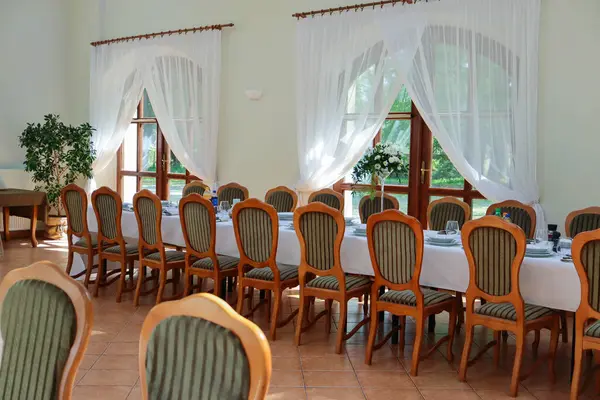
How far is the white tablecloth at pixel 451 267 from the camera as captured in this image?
13.2 feet

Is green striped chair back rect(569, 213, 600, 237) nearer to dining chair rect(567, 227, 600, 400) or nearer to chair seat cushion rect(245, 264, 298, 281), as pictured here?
dining chair rect(567, 227, 600, 400)

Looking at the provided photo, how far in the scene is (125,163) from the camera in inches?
418

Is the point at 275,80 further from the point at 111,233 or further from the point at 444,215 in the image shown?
the point at 444,215

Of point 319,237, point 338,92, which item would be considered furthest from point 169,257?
point 338,92

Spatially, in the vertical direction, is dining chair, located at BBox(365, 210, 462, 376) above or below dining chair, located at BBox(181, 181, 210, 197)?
below

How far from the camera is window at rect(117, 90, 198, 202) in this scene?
9797mm

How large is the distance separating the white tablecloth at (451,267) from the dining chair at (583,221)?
3.57ft

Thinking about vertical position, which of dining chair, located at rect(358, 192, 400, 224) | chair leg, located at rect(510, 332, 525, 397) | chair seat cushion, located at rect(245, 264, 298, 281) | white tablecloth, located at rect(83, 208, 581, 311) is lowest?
chair leg, located at rect(510, 332, 525, 397)

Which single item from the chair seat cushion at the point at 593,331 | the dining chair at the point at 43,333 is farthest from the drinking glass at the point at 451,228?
the dining chair at the point at 43,333

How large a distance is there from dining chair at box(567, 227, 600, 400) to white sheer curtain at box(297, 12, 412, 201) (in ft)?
12.5

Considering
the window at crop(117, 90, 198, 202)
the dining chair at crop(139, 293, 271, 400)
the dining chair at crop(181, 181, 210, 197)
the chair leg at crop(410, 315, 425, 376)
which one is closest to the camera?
the dining chair at crop(139, 293, 271, 400)

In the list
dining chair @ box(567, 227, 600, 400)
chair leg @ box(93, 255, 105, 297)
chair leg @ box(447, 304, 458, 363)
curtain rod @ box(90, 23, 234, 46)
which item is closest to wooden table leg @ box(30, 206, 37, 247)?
curtain rod @ box(90, 23, 234, 46)

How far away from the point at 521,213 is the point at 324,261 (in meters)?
1.85

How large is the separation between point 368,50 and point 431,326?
329cm
